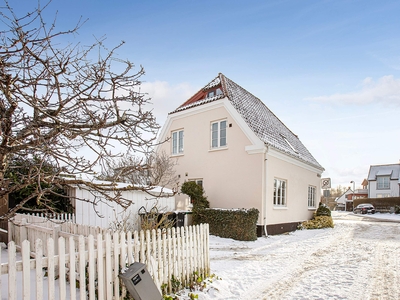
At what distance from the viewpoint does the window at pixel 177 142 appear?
15.6 m

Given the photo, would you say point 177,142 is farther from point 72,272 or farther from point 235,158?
point 72,272

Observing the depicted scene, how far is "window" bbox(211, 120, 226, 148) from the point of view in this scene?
44.2 ft

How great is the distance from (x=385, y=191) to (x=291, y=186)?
130 feet

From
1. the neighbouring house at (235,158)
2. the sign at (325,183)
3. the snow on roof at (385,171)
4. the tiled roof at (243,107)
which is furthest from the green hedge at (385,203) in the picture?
the tiled roof at (243,107)

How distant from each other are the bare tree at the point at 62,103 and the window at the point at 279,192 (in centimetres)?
1062

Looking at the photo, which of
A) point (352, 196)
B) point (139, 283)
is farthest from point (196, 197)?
point (352, 196)

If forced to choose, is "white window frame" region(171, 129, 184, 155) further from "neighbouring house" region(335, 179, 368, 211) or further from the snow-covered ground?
"neighbouring house" region(335, 179, 368, 211)

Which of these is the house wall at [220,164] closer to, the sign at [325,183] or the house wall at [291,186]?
the house wall at [291,186]

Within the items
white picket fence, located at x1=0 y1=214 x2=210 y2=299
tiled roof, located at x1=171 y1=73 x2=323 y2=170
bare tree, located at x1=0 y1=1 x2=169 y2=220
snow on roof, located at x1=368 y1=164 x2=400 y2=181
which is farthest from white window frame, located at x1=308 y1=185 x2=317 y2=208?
snow on roof, located at x1=368 y1=164 x2=400 y2=181

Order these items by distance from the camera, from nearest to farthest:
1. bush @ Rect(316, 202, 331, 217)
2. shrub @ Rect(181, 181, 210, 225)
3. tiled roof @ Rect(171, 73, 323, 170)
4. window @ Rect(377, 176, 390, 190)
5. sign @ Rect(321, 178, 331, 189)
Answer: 1. shrub @ Rect(181, 181, 210, 225)
2. tiled roof @ Rect(171, 73, 323, 170)
3. bush @ Rect(316, 202, 331, 217)
4. sign @ Rect(321, 178, 331, 189)
5. window @ Rect(377, 176, 390, 190)

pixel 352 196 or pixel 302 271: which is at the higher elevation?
pixel 302 271

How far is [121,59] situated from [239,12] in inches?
215

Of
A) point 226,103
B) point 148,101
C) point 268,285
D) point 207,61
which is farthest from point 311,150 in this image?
point 148,101

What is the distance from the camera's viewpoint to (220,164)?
13.4 meters
